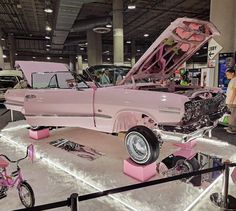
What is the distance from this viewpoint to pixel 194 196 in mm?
2516

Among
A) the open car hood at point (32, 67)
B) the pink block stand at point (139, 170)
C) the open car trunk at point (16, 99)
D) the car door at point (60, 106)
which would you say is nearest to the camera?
the pink block stand at point (139, 170)

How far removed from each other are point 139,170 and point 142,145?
32 centimetres

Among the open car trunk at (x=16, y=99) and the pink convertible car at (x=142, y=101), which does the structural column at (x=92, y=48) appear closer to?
the open car trunk at (x=16, y=99)

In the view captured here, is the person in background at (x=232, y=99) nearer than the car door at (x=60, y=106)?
No

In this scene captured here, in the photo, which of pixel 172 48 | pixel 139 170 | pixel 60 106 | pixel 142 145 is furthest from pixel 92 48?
pixel 139 170

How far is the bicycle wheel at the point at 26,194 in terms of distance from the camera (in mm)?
2249

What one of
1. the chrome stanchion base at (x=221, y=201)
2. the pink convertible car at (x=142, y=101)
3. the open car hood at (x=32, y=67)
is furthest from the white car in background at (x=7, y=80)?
the chrome stanchion base at (x=221, y=201)

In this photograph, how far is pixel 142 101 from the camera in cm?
286

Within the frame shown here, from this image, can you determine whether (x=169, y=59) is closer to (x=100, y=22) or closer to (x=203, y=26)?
(x=203, y=26)

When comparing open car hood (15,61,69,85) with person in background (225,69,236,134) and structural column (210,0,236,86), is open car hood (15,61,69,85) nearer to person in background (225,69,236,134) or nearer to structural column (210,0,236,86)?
person in background (225,69,236,134)

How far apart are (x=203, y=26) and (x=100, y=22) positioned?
1041 centimetres

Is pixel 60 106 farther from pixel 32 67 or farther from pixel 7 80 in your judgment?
pixel 7 80

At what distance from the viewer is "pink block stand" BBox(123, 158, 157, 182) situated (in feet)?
9.41

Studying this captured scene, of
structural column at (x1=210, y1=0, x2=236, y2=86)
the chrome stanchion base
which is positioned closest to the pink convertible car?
the chrome stanchion base
